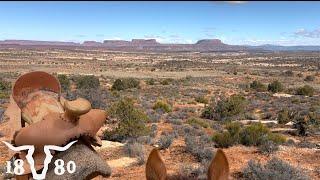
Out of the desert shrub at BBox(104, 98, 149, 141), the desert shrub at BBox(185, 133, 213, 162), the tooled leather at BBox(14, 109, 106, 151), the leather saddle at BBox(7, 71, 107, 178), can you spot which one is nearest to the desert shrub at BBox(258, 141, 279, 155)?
the desert shrub at BBox(185, 133, 213, 162)

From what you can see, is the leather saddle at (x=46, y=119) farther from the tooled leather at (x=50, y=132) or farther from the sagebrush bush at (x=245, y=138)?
the sagebrush bush at (x=245, y=138)

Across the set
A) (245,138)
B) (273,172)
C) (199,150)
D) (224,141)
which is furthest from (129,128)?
(273,172)

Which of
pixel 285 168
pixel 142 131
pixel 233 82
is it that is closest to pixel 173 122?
pixel 142 131

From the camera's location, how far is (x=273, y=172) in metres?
9.05

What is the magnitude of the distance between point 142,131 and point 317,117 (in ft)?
33.6

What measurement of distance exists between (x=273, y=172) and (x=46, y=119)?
6.80m

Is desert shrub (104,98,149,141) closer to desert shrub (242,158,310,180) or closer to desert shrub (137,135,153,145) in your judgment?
desert shrub (137,135,153,145)

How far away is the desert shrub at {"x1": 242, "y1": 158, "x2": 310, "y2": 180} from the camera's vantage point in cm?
888

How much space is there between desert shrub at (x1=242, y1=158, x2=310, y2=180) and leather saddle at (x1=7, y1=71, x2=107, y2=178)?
619 centimetres

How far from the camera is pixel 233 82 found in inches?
2206

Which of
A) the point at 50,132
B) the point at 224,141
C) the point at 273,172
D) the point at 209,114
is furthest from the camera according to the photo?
the point at 209,114

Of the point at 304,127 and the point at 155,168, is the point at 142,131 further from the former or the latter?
the point at 155,168

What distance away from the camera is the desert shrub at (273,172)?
29.1ft

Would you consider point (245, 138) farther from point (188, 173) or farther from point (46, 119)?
point (46, 119)
